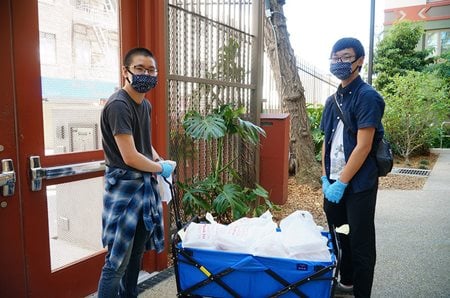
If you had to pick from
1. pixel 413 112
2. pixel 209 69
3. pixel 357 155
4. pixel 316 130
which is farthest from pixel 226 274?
pixel 413 112

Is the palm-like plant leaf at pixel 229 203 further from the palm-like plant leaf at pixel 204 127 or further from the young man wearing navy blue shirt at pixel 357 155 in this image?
the young man wearing navy blue shirt at pixel 357 155

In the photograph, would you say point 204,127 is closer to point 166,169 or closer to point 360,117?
point 166,169

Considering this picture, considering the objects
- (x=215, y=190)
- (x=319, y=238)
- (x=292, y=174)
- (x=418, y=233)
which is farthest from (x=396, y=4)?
(x=319, y=238)

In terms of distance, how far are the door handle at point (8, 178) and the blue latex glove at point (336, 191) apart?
6.94ft

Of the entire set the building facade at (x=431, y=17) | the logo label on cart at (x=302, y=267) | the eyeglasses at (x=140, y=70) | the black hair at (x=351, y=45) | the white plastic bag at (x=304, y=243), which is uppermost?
the building facade at (x=431, y=17)

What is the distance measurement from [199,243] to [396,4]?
71.5ft

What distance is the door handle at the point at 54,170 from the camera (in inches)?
95.0

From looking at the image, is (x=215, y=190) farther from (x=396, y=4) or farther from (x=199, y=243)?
(x=396, y=4)

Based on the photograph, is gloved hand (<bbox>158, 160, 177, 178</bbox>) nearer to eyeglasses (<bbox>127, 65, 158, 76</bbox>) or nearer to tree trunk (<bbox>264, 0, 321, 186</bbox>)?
eyeglasses (<bbox>127, 65, 158, 76</bbox>)

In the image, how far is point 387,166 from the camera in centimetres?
256

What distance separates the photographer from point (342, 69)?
8.56ft

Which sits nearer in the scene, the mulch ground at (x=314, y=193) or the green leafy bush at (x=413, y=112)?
the mulch ground at (x=314, y=193)

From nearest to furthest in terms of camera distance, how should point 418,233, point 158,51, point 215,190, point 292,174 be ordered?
point 158,51
point 215,190
point 418,233
point 292,174

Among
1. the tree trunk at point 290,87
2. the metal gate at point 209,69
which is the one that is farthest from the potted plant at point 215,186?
the tree trunk at point 290,87
